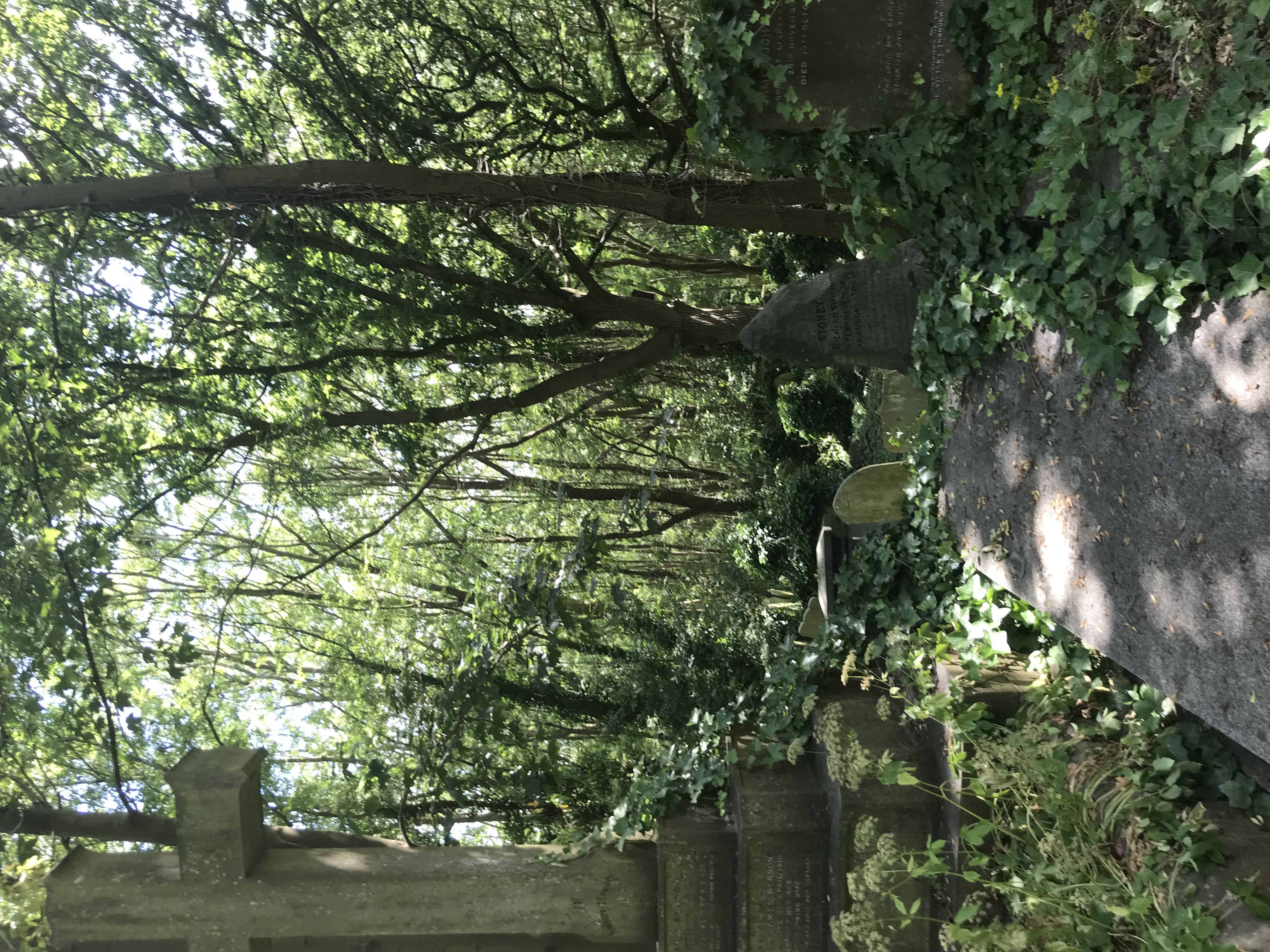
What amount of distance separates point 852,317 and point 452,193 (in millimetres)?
2797

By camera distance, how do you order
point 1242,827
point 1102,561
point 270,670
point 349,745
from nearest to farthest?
point 1242,827
point 1102,561
point 349,745
point 270,670

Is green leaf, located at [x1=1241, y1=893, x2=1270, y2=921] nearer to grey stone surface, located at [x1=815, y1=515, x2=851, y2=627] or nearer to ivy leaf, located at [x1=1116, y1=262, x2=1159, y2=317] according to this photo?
ivy leaf, located at [x1=1116, y1=262, x2=1159, y2=317]

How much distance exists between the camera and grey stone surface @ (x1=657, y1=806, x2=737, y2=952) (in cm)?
425

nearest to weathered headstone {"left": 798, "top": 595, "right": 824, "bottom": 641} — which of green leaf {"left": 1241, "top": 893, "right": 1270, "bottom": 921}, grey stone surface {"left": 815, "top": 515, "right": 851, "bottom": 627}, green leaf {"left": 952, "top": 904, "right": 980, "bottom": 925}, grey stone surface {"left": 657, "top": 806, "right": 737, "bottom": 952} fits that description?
grey stone surface {"left": 815, "top": 515, "right": 851, "bottom": 627}

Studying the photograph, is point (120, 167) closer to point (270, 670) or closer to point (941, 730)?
point (270, 670)

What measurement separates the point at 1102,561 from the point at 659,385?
9997 mm

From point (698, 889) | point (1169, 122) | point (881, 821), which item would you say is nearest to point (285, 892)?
point (698, 889)

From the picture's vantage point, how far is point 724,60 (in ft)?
13.2

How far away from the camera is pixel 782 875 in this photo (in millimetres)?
4207

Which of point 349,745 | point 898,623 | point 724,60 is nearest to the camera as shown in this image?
point 724,60

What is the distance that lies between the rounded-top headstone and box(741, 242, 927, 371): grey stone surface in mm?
1281

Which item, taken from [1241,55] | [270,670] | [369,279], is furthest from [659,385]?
[1241,55]

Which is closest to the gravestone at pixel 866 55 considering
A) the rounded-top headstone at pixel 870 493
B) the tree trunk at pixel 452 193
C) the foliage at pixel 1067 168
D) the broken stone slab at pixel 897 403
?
the foliage at pixel 1067 168

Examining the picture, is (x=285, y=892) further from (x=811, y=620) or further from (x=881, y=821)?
(x=811, y=620)
